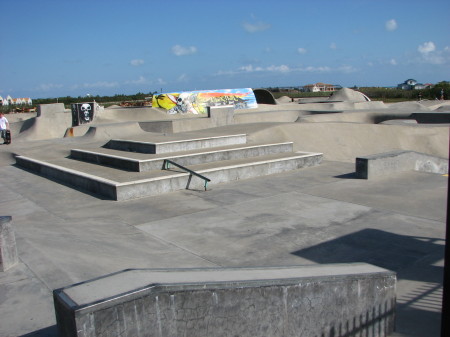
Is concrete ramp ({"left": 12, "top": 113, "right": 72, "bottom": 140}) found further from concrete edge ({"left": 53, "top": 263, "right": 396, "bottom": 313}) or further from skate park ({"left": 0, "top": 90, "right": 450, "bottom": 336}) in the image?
concrete edge ({"left": 53, "top": 263, "right": 396, "bottom": 313})

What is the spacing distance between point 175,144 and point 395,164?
20.2 feet

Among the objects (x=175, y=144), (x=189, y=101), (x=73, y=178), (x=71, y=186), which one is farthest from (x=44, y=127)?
(x=71, y=186)

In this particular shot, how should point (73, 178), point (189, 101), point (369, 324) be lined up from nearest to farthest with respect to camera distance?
point (369, 324)
point (73, 178)
point (189, 101)

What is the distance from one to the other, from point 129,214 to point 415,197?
5883mm

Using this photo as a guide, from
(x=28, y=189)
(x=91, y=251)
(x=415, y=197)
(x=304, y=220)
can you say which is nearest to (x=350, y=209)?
(x=304, y=220)

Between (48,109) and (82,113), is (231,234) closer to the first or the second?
(82,113)

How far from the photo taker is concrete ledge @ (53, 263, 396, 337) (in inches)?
104

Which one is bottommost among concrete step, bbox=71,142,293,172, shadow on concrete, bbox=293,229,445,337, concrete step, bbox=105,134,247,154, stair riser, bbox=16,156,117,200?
shadow on concrete, bbox=293,229,445,337

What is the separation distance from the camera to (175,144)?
40.3 feet

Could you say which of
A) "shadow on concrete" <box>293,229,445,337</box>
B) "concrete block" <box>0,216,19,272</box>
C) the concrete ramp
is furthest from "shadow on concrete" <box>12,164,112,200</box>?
the concrete ramp

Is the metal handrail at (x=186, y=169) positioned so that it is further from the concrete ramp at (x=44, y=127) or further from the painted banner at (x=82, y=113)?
the painted banner at (x=82, y=113)

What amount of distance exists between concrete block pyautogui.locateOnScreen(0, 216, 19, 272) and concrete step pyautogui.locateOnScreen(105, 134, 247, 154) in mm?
7062

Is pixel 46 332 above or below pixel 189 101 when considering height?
below

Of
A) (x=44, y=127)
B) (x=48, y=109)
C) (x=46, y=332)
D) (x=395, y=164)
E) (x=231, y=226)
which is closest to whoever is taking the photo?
(x=46, y=332)
